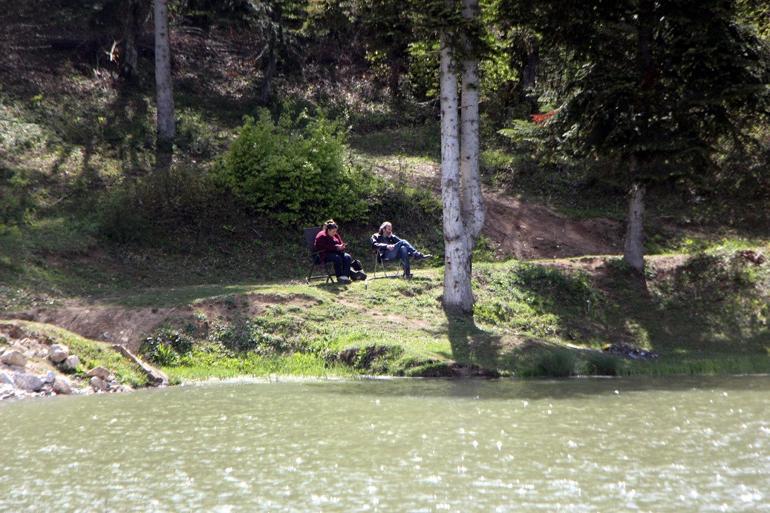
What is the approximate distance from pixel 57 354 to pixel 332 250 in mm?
6807

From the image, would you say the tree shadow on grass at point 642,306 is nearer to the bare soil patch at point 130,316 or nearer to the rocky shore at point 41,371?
the bare soil patch at point 130,316

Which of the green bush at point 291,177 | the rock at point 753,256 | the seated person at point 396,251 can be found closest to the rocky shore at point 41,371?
the seated person at point 396,251

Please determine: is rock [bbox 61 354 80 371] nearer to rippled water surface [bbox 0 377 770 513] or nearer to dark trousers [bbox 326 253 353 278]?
rippled water surface [bbox 0 377 770 513]

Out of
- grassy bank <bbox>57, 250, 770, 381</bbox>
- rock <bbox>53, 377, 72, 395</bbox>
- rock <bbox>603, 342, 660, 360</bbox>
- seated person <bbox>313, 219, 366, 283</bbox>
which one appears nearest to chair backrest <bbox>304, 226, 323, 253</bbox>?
seated person <bbox>313, 219, 366, 283</bbox>

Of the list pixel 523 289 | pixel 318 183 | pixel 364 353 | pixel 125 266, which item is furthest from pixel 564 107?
pixel 125 266

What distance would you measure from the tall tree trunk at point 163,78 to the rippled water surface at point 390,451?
16029 millimetres

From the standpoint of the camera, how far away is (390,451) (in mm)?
9438

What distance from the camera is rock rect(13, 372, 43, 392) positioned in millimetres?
13289

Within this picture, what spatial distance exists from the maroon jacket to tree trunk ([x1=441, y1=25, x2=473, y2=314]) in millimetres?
2462

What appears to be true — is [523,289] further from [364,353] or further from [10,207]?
[10,207]

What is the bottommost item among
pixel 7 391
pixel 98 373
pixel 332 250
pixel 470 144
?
pixel 7 391

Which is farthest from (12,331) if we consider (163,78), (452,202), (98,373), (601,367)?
(163,78)

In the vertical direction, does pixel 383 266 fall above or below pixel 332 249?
below

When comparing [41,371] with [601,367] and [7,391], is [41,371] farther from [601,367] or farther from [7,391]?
[601,367]
